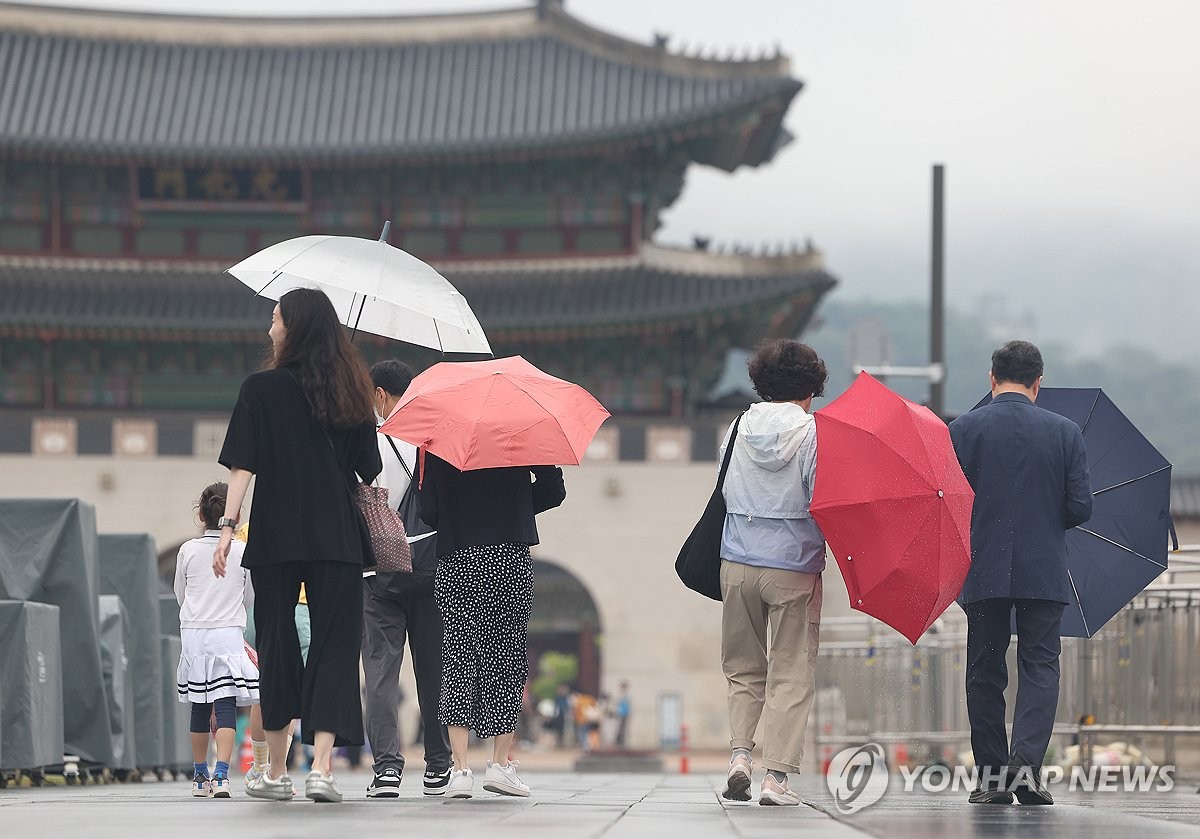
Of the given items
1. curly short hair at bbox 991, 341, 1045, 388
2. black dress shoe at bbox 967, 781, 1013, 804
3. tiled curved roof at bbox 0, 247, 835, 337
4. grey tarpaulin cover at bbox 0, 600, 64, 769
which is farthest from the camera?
tiled curved roof at bbox 0, 247, 835, 337

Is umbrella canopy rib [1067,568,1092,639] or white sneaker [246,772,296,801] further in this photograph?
umbrella canopy rib [1067,568,1092,639]

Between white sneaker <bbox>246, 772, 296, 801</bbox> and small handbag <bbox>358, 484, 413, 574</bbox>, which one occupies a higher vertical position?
small handbag <bbox>358, 484, 413, 574</bbox>

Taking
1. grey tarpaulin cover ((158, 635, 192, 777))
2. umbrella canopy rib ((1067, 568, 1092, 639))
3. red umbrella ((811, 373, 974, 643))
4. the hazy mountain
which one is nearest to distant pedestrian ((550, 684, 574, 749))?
grey tarpaulin cover ((158, 635, 192, 777))

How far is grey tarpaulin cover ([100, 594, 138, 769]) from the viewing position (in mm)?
12008

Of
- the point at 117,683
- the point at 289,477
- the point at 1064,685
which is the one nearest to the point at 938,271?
the point at 1064,685

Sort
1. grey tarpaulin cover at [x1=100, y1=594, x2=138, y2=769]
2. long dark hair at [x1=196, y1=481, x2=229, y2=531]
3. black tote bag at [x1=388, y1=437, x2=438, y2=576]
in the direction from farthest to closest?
grey tarpaulin cover at [x1=100, y1=594, x2=138, y2=769] < long dark hair at [x1=196, y1=481, x2=229, y2=531] < black tote bag at [x1=388, y1=437, x2=438, y2=576]

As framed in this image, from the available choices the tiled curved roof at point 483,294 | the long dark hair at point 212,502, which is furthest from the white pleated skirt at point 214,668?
the tiled curved roof at point 483,294

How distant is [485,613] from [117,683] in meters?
4.99

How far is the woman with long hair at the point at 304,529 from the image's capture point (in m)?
7.20

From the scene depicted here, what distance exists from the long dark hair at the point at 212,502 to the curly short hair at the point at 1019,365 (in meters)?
3.70

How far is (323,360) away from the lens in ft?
24.2

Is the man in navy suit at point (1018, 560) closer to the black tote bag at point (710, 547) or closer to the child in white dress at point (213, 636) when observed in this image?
the black tote bag at point (710, 547)

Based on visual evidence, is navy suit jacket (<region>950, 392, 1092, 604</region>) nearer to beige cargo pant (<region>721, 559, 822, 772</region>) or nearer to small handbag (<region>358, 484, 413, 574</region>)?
beige cargo pant (<region>721, 559, 822, 772</region>)

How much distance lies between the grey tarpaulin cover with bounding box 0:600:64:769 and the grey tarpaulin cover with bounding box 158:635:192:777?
2.84m
